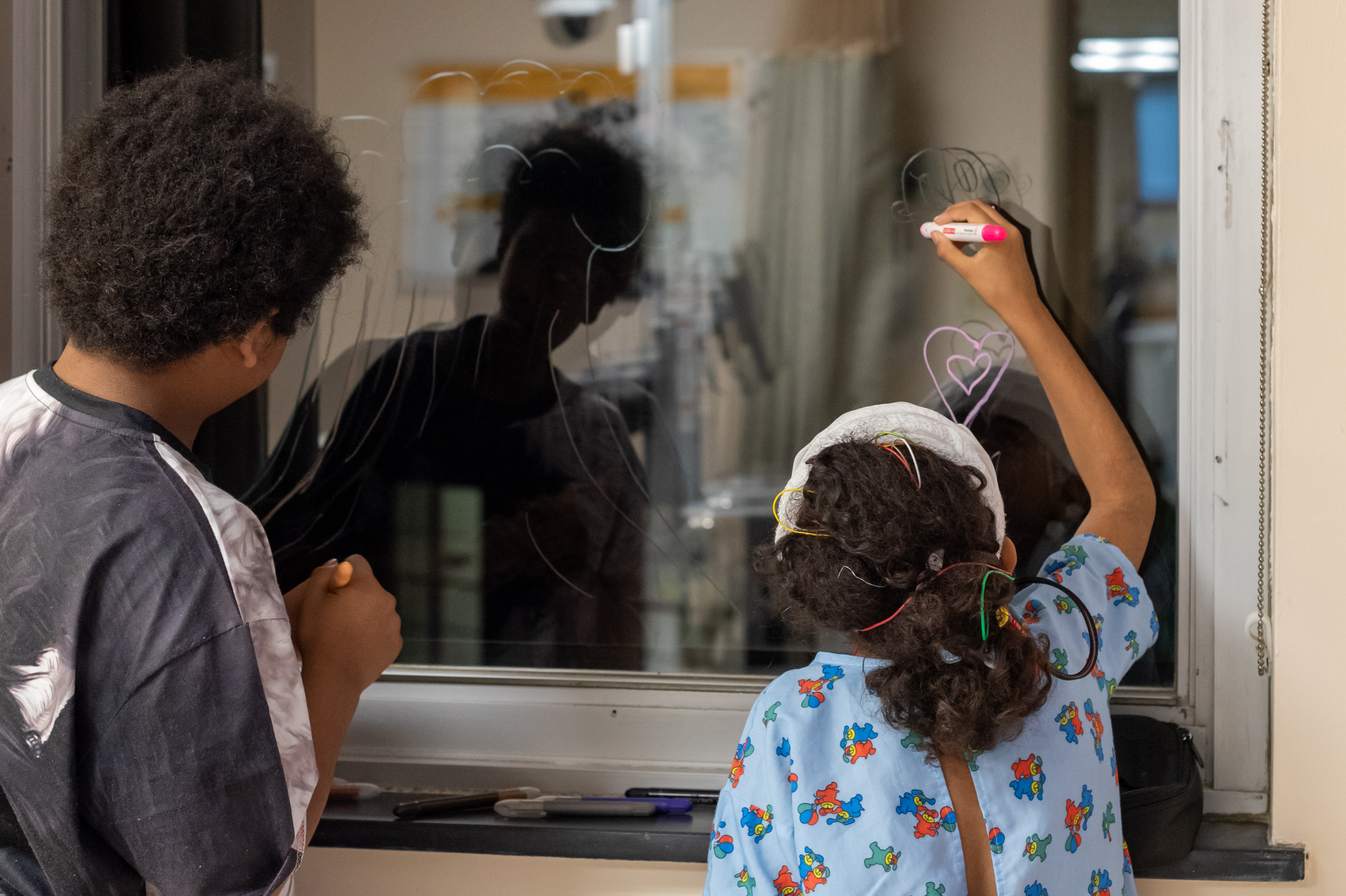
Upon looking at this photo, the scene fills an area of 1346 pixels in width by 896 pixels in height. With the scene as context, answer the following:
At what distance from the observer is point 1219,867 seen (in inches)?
33.5

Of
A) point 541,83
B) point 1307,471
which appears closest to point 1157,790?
point 1307,471

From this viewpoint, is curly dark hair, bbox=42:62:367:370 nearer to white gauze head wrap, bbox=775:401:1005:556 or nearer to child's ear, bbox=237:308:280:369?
child's ear, bbox=237:308:280:369

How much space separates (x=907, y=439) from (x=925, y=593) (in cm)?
11

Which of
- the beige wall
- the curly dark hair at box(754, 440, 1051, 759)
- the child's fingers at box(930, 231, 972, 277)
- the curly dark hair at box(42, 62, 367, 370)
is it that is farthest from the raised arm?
the curly dark hair at box(42, 62, 367, 370)

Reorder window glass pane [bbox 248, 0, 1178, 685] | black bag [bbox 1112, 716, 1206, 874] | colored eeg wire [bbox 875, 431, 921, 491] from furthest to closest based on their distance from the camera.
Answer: window glass pane [bbox 248, 0, 1178, 685], black bag [bbox 1112, 716, 1206, 874], colored eeg wire [bbox 875, 431, 921, 491]

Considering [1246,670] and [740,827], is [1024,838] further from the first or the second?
[1246,670]

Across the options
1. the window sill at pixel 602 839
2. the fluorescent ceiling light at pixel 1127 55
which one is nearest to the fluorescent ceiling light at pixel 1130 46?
the fluorescent ceiling light at pixel 1127 55

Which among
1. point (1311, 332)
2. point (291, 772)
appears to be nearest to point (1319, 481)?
point (1311, 332)

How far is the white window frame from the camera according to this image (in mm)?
881

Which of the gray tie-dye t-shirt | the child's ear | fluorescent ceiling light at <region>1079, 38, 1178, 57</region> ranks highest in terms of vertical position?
fluorescent ceiling light at <region>1079, 38, 1178, 57</region>

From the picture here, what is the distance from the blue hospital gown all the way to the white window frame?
0.70ft

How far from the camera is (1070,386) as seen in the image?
0.87 meters

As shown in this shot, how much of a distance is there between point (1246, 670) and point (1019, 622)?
1.13 ft

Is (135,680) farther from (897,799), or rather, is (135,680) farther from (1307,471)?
(1307,471)
